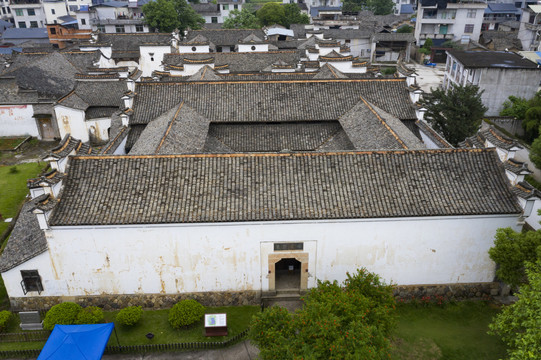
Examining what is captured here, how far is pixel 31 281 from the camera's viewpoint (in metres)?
22.2

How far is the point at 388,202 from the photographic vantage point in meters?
21.6

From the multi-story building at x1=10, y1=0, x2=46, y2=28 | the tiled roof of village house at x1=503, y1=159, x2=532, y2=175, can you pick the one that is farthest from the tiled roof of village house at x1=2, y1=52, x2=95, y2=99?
the multi-story building at x1=10, y1=0, x2=46, y2=28

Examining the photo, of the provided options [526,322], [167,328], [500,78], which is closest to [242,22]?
[500,78]

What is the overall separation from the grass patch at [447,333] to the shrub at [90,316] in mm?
14441

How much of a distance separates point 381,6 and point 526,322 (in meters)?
111

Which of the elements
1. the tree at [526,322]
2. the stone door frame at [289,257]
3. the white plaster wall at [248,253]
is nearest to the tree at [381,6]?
the white plaster wall at [248,253]

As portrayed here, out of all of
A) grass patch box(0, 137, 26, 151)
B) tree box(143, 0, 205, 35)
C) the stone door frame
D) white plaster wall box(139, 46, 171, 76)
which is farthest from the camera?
tree box(143, 0, 205, 35)

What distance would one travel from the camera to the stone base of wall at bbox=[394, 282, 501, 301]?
76.4 ft

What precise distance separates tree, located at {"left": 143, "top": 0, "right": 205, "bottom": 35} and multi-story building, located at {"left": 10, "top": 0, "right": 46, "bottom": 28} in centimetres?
3233

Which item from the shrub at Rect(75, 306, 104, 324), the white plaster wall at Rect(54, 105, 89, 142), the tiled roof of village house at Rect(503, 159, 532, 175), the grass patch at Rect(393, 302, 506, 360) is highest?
the tiled roof of village house at Rect(503, 159, 532, 175)

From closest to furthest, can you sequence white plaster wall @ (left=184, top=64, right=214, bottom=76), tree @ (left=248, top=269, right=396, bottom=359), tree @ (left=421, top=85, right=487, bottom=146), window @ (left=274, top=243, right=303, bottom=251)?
tree @ (left=248, top=269, right=396, bottom=359) → window @ (left=274, top=243, right=303, bottom=251) → tree @ (left=421, top=85, right=487, bottom=146) → white plaster wall @ (left=184, top=64, right=214, bottom=76)

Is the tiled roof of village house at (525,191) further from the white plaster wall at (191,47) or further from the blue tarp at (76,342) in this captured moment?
the white plaster wall at (191,47)

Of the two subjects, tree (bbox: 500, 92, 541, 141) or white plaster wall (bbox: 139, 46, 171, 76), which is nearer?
tree (bbox: 500, 92, 541, 141)

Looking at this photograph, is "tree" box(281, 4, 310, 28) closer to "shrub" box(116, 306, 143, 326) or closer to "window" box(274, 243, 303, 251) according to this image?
"window" box(274, 243, 303, 251)
